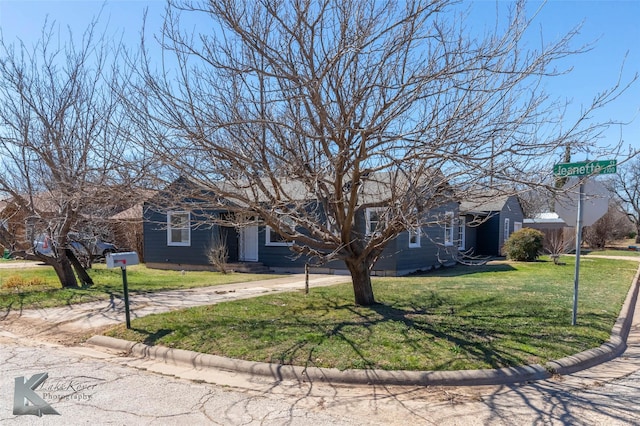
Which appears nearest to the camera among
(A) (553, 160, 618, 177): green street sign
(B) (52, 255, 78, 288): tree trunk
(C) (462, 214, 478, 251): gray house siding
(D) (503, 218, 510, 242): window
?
(A) (553, 160, 618, 177): green street sign

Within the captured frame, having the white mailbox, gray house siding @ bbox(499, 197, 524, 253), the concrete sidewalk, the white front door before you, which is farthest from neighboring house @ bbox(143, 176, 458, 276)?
the white mailbox

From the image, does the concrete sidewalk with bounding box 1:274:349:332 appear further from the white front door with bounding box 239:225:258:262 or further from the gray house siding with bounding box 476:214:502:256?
the gray house siding with bounding box 476:214:502:256

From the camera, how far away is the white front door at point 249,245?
19578mm

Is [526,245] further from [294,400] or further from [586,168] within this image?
[294,400]

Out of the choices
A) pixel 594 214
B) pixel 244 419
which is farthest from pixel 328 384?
pixel 594 214

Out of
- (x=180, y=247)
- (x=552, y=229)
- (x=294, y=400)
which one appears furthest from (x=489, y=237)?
(x=294, y=400)

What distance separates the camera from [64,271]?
42.5 ft

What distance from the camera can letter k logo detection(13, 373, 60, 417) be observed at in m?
4.50

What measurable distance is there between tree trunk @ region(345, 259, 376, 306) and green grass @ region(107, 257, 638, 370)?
241 mm

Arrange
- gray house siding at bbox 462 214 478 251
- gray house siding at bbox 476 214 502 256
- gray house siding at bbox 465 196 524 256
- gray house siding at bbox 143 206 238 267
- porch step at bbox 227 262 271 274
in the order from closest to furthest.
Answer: porch step at bbox 227 262 271 274 → gray house siding at bbox 143 206 238 267 → gray house siding at bbox 462 214 478 251 → gray house siding at bbox 465 196 524 256 → gray house siding at bbox 476 214 502 256

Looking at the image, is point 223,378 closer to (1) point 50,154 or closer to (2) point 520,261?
(1) point 50,154

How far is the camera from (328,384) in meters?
5.29

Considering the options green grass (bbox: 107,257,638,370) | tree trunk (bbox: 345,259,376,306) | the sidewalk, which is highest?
tree trunk (bbox: 345,259,376,306)

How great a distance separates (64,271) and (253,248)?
8010mm
